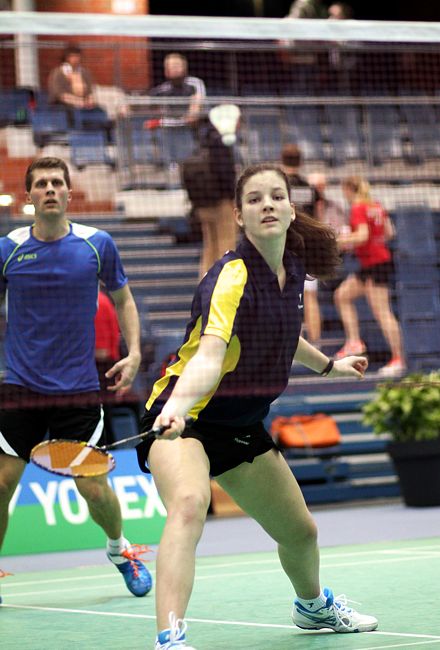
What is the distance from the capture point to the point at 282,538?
487 centimetres

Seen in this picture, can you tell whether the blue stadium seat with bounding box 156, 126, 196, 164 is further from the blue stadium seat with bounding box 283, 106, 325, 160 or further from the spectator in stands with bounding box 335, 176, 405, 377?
the spectator in stands with bounding box 335, 176, 405, 377

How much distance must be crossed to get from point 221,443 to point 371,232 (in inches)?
354

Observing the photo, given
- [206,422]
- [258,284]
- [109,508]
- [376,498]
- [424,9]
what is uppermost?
[424,9]

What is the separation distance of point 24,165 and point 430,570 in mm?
9268

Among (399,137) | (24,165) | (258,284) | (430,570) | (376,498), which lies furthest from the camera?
(399,137)

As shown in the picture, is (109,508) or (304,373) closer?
(109,508)

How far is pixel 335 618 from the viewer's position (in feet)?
16.6

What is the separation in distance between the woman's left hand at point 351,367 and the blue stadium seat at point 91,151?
10347 mm

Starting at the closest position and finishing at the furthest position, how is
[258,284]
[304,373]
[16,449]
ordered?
[258,284], [16,449], [304,373]

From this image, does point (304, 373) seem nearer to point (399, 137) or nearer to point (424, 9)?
point (399, 137)

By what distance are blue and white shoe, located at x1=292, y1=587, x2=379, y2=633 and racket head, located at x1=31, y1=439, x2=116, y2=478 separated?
97cm

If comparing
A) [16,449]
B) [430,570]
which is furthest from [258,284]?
[430,570]

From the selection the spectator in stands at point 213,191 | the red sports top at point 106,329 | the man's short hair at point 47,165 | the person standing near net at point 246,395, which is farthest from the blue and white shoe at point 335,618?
the spectator in stands at point 213,191

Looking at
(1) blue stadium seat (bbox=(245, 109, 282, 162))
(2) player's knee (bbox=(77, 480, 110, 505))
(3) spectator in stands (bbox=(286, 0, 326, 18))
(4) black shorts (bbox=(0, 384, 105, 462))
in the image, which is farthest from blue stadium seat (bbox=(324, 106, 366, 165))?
(2) player's knee (bbox=(77, 480, 110, 505))
